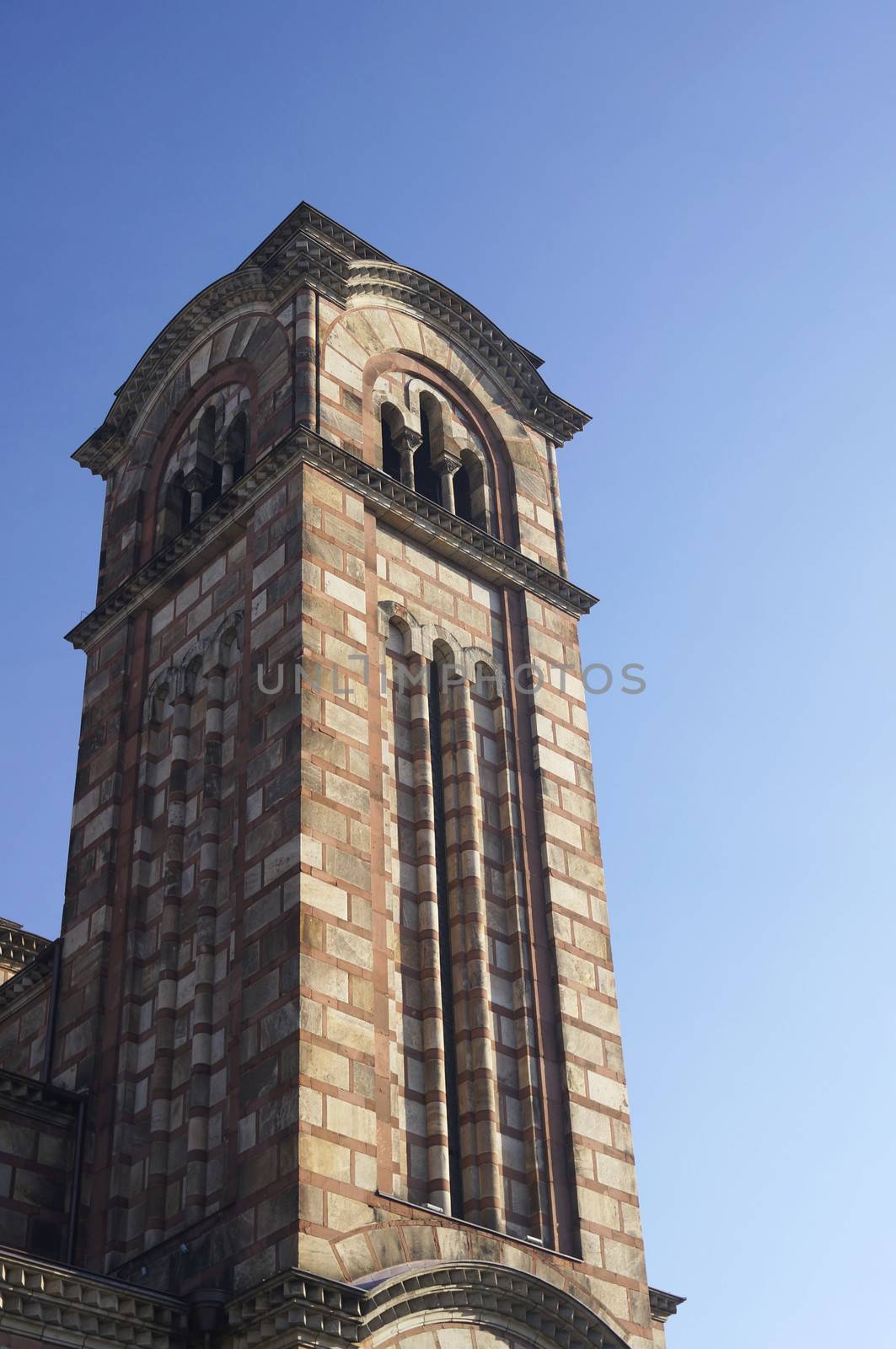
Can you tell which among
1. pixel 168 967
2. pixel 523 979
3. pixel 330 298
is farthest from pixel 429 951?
pixel 330 298

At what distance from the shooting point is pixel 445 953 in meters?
21.7

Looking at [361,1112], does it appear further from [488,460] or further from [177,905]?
[488,460]

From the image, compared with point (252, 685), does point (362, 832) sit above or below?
below

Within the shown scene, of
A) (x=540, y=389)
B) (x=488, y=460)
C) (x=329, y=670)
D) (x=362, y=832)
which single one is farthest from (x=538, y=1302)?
(x=540, y=389)

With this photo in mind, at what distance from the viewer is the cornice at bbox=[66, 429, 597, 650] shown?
79.4 ft

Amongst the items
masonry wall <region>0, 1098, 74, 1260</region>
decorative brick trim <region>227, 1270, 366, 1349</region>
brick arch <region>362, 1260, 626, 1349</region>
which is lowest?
decorative brick trim <region>227, 1270, 366, 1349</region>

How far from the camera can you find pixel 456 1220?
19141 millimetres

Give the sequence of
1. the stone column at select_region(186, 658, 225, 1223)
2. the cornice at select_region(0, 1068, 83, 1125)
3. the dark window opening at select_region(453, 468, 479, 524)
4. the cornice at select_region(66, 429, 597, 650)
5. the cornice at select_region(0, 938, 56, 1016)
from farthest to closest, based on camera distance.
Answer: the dark window opening at select_region(453, 468, 479, 524) → the cornice at select_region(66, 429, 597, 650) → the cornice at select_region(0, 938, 56, 1016) → the cornice at select_region(0, 1068, 83, 1125) → the stone column at select_region(186, 658, 225, 1223)

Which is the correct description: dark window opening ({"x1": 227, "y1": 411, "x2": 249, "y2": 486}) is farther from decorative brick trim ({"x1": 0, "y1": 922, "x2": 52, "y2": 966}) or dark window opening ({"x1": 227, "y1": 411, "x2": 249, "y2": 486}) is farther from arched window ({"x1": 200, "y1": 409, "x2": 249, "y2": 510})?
decorative brick trim ({"x1": 0, "y1": 922, "x2": 52, "y2": 966})

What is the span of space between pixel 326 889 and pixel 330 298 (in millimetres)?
10417

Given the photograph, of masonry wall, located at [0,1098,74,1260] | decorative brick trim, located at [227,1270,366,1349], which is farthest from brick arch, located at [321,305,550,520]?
decorative brick trim, located at [227,1270,366,1349]

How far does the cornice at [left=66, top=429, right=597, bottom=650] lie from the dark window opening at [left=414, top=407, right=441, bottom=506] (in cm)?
142

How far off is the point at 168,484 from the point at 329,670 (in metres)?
6.94

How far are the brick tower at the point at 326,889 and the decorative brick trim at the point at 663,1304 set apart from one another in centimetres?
5
